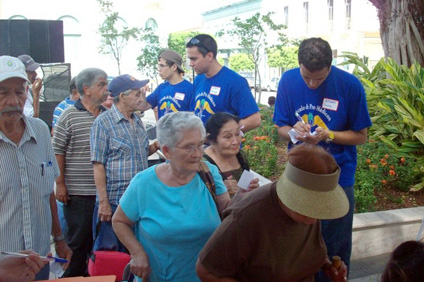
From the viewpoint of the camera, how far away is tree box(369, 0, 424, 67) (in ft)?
26.0

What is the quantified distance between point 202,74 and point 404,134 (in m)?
3.97

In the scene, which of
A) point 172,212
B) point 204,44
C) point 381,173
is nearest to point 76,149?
point 204,44

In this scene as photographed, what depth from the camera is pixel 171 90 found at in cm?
510

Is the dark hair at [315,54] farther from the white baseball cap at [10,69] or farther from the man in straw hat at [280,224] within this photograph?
the white baseball cap at [10,69]

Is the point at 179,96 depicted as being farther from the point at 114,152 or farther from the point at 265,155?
the point at 265,155

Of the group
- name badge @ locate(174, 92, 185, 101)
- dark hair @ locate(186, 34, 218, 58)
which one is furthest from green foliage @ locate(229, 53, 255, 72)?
dark hair @ locate(186, 34, 218, 58)

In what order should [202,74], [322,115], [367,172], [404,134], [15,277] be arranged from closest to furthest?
[15,277]
[322,115]
[202,74]
[367,172]
[404,134]

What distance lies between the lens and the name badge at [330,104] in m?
3.37

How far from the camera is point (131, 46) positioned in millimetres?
31297

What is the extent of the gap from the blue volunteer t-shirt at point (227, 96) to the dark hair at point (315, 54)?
3.14 ft

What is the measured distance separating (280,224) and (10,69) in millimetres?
→ 1620

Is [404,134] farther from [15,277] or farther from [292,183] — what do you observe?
[15,277]

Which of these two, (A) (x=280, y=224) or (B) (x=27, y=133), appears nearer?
(A) (x=280, y=224)

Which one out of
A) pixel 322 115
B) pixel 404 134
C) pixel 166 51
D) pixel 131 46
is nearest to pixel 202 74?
pixel 166 51
